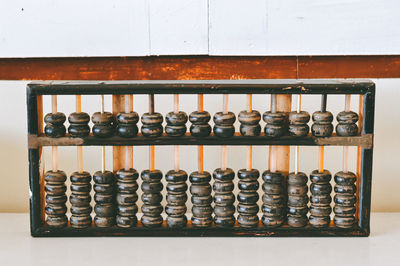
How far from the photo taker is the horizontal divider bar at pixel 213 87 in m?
1.73

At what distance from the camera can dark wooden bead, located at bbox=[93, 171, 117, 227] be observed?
184 cm

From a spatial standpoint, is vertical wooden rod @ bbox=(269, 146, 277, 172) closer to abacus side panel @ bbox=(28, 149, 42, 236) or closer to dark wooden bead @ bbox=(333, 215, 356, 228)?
dark wooden bead @ bbox=(333, 215, 356, 228)

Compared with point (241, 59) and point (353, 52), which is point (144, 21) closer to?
point (241, 59)

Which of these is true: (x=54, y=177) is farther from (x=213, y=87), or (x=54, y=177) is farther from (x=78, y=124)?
(x=213, y=87)

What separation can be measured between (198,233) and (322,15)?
99 cm

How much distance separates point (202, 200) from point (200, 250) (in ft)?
0.69

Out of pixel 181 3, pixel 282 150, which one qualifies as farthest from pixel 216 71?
pixel 282 150

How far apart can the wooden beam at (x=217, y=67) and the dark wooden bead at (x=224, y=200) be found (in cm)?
47

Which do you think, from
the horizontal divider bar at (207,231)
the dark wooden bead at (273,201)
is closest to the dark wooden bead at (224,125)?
the dark wooden bead at (273,201)

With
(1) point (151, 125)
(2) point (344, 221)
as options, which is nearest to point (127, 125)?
(1) point (151, 125)

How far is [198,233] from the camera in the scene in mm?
1813

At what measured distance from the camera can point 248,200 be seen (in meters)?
1.83

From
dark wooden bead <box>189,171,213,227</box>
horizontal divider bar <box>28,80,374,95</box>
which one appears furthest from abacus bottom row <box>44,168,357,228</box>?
horizontal divider bar <box>28,80,374,95</box>

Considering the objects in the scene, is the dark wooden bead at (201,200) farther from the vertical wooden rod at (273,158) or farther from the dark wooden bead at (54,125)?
the dark wooden bead at (54,125)
